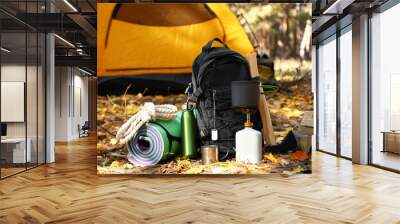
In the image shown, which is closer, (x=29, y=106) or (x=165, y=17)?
(x=165, y=17)

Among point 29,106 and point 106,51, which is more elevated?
point 106,51

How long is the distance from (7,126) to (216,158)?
115 inches

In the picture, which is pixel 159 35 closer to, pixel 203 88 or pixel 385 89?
pixel 203 88

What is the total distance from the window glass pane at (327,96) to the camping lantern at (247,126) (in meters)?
3.93

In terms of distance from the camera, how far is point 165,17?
557cm

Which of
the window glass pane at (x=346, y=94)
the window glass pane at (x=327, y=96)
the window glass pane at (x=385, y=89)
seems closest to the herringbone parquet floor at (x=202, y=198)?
the window glass pane at (x=385, y=89)

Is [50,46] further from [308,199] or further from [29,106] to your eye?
[308,199]

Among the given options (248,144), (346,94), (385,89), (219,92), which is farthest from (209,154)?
(346,94)

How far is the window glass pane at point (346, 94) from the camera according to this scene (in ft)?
25.5

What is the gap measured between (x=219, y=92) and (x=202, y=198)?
1.65 meters

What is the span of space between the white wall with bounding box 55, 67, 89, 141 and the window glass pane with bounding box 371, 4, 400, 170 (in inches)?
425

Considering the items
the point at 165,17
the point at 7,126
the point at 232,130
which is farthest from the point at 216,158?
the point at 7,126

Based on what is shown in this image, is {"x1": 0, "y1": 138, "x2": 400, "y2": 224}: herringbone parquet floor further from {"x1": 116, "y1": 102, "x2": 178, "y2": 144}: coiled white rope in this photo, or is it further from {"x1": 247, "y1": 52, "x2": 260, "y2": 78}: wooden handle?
{"x1": 247, "y1": 52, "x2": 260, "y2": 78}: wooden handle

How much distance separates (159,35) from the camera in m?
5.55
